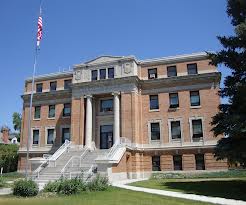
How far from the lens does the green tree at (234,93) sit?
62.1 feet

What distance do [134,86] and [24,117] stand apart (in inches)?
703

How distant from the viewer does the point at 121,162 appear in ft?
95.1

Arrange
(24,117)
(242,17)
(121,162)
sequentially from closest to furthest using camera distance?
(242,17), (121,162), (24,117)

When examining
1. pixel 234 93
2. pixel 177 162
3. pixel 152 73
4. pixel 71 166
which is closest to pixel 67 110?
pixel 152 73

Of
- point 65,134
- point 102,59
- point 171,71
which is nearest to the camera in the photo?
point 171,71

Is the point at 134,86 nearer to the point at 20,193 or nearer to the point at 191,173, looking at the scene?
the point at 191,173

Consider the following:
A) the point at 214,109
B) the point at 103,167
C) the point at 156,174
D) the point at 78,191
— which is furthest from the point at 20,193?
the point at 214,109

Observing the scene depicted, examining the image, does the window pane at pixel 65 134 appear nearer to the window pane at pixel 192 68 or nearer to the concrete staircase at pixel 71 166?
the concrete staircase at pixel 71 166

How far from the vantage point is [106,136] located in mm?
37312

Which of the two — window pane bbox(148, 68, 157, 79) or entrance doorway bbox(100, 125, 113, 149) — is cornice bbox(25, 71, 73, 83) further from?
window pane bbox(148, 68, 157, 79)

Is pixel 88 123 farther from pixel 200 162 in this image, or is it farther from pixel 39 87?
pixel 200 162

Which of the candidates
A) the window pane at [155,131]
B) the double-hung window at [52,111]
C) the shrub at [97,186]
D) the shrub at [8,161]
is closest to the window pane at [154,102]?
the window pane at [155,131]

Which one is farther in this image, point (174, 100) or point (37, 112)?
point (37, 112)

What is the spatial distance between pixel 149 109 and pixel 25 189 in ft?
68.4
